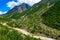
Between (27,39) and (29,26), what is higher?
(29,26)

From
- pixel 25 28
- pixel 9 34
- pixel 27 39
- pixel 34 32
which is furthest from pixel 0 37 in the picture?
pixel 25 28

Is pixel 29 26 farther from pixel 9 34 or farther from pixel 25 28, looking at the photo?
pixel 9 34

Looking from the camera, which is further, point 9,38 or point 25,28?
point 25,28

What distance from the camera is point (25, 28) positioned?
194ft

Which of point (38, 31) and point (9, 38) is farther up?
point (38, 31)

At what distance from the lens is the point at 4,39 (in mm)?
12742

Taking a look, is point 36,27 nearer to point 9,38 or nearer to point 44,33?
point 44,33

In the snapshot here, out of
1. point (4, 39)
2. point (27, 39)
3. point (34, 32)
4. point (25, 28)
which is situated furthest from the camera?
point (25, 28)

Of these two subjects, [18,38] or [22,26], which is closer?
[18,38]

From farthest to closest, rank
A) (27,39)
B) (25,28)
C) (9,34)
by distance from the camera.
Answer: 1. (25,28)
2. (27,39)
3. (9,34)

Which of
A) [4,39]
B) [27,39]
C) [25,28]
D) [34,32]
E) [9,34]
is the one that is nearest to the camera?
[4,39]

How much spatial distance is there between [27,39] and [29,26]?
148ft

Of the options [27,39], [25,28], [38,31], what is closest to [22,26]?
[25,28]

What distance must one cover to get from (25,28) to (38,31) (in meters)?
4.66
